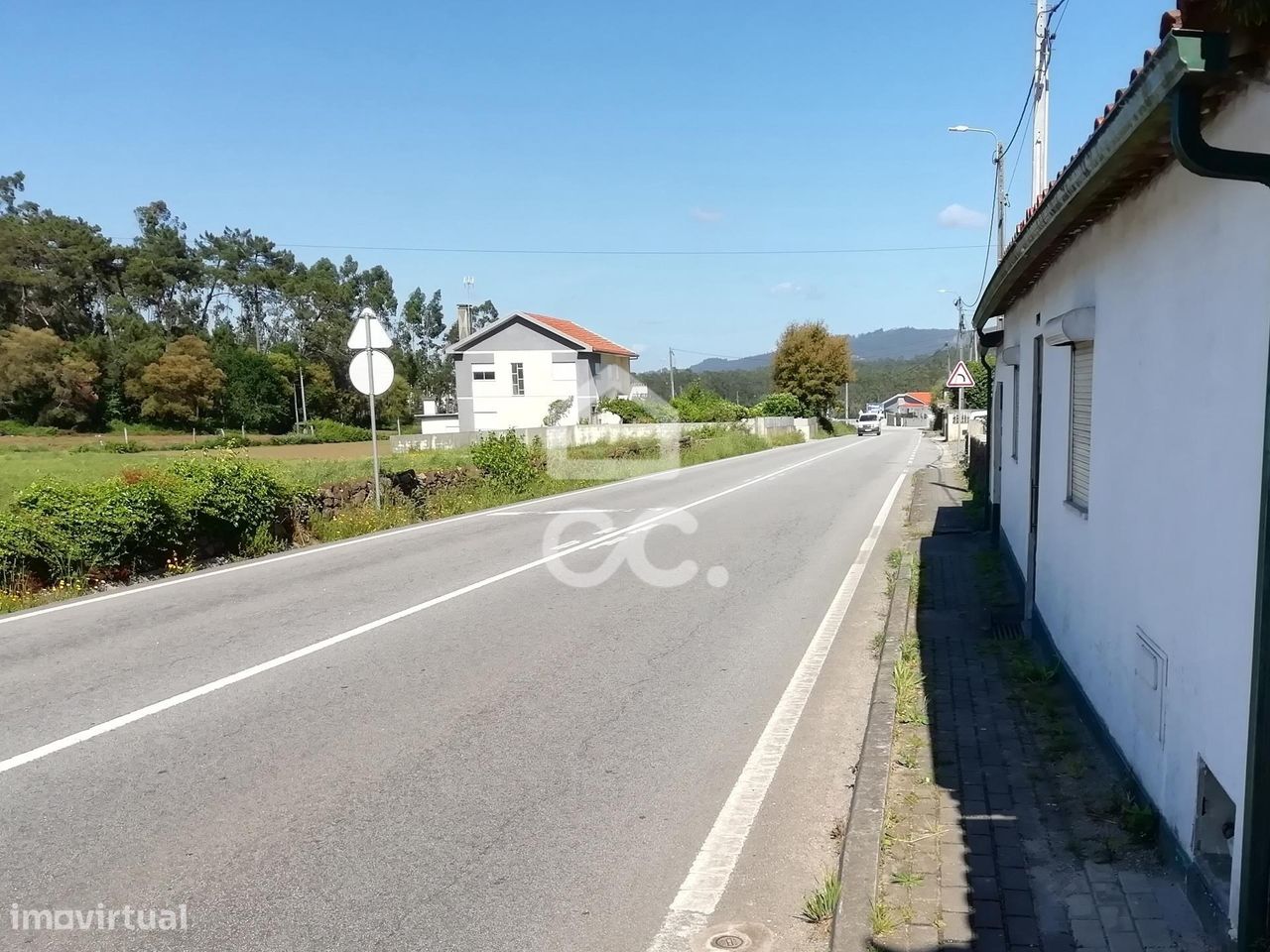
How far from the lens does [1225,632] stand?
3.19m

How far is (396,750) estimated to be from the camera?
211 inches

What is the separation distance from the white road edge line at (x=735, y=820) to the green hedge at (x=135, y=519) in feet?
25.9

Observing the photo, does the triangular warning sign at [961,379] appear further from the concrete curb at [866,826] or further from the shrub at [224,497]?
the concrete curb at [866,826]

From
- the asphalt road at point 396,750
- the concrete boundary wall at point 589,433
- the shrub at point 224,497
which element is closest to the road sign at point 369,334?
the shrub at point 224,497

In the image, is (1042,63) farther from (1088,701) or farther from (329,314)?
(329,314)

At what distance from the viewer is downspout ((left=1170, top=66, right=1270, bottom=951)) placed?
2.76 metres

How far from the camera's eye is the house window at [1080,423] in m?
5.85

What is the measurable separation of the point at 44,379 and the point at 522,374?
3385cm

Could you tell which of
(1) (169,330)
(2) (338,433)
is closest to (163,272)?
(1) (169,330)

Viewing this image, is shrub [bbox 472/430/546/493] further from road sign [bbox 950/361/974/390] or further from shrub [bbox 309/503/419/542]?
road sign [bbox 950/361/974/390]

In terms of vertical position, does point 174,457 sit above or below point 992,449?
below

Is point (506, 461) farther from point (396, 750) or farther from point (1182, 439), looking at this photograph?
point (1182, 439)

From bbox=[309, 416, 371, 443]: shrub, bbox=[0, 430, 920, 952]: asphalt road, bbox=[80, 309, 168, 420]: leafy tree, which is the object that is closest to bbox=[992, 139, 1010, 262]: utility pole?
bbox=[0, 430, 920, 952]: asphalt road

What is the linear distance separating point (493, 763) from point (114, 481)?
8.17 meters
